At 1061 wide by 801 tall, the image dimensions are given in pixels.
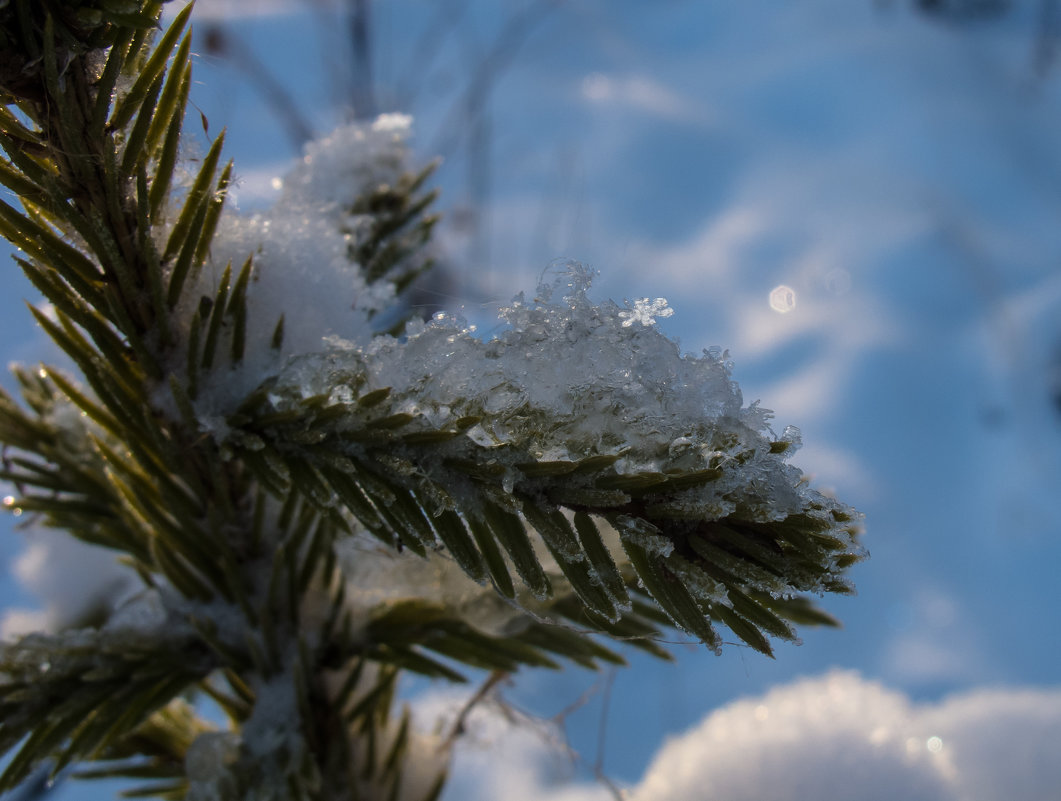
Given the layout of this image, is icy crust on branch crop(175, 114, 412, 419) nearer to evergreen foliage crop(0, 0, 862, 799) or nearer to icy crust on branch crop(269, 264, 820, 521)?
evergreen foliage crop(0, 0, 862, 799)

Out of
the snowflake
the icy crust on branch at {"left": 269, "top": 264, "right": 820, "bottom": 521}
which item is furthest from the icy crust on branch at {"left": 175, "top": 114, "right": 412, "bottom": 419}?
the snowflake

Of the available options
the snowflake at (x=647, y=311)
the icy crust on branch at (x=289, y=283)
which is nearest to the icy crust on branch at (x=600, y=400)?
the snowflake at (x=647, y=311)

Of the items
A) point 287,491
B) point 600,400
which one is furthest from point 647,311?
point 287,491

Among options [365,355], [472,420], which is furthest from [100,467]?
[472,420]

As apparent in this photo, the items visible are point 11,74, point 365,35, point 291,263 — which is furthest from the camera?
point 365,35

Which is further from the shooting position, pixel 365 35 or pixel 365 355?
pixel 365 35

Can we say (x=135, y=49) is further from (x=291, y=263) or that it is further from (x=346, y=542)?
(x=346, y=542)

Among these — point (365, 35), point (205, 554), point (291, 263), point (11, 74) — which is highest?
point (365, 35)

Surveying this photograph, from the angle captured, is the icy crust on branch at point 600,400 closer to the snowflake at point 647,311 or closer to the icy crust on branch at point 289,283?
the snowflake at point 647,311
